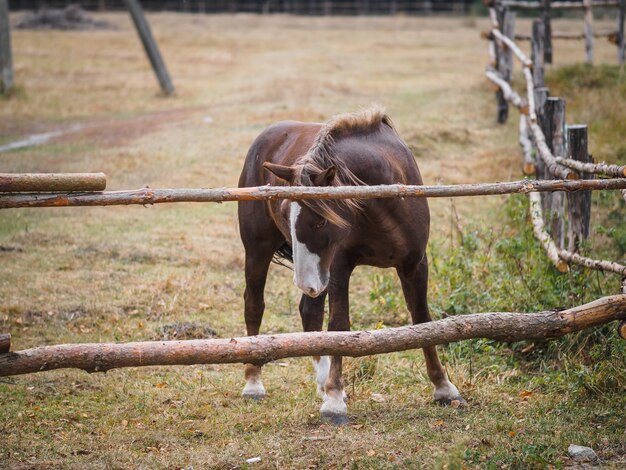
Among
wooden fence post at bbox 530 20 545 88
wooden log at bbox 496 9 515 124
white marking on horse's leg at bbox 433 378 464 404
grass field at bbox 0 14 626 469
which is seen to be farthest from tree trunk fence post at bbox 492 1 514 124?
white marking on horse's leg at bbox 433 378 464 404

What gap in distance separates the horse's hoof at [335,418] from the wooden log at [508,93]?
6.64 m

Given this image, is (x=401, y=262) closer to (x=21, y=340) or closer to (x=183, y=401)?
(x=183, y=401)

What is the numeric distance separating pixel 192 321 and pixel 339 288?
2.45m

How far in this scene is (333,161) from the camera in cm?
481

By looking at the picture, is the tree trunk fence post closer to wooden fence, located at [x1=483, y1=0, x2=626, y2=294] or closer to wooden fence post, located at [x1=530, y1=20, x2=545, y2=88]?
wooden fence post, located at [x1=530, y1=20, x2=545, y2=88]

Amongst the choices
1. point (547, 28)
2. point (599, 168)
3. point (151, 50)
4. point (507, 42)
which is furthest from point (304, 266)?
point (151, 50)

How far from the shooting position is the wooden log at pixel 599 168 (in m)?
5.23

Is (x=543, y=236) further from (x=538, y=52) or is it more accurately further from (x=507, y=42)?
(x=507, y=42)

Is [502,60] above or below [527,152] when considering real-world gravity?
above

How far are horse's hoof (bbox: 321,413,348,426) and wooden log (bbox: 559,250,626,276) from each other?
1988 mm

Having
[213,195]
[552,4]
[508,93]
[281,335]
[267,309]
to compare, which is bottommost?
[267,309]

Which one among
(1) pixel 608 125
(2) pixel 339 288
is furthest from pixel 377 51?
(2) pixel 339 288

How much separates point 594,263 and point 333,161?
81.9 inches

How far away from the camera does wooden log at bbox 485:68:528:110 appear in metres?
10.6
